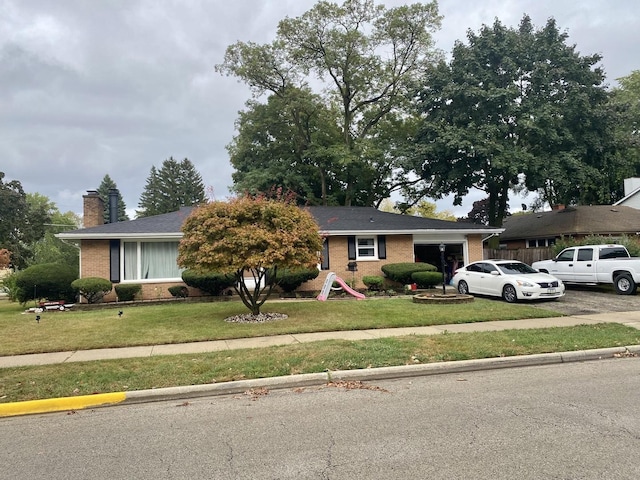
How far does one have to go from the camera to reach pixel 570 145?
24.1 m

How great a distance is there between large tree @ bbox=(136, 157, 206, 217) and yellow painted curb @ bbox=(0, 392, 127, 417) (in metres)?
72.5

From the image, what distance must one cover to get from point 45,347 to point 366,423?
7.30 metres

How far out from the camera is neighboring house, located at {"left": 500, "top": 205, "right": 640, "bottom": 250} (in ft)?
85.1

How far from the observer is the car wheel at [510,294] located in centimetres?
1498

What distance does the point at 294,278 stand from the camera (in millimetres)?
18016

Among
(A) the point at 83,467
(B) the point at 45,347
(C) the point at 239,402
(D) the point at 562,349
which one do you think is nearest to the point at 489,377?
(D) the point at 562,349

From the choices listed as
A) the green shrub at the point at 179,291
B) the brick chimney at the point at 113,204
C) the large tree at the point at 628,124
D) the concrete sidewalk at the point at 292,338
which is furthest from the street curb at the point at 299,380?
the large tree at the point at 628,124

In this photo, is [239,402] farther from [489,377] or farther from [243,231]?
[243,231]

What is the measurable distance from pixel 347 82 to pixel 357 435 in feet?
96.6

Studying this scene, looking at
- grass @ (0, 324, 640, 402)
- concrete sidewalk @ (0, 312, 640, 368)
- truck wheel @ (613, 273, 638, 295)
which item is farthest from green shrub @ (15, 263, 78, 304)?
truck wheel @ (613, 273, 638, 295)

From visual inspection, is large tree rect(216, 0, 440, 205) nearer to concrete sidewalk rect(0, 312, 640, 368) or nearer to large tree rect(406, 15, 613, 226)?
large tree rect(406, 15, 613, 226)

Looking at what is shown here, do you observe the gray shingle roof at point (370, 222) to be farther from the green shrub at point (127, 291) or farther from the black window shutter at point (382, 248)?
the green shrub at point (127, 291)

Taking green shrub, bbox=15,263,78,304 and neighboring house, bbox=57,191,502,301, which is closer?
green shrub, bbox=15,263,78,304

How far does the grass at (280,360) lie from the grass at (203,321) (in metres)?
1.80
